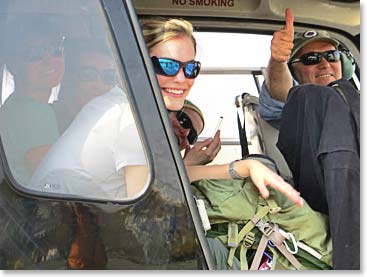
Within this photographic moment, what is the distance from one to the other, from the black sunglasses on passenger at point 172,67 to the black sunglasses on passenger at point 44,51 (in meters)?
0.36

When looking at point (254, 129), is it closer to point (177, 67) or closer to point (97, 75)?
point (177, 67)

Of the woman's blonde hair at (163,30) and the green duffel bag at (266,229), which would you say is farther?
the woman's blonde hair at (163,30)

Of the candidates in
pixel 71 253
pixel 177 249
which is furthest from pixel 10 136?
pixel 177 249

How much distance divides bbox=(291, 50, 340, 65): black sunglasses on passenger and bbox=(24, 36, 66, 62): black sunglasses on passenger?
1544 millimetres

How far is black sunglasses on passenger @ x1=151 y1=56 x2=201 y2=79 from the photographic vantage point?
168cm

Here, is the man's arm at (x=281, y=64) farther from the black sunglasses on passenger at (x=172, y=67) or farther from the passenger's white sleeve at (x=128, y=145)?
the passenger's white sleeve at (x=128, y=145)

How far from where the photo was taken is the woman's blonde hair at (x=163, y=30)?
1.73 metres

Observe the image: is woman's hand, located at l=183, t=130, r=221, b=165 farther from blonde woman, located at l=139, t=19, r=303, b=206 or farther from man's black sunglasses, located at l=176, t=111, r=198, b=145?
blonde woman, located at l=139, t=19, r=303, b=206

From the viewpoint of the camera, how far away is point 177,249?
4.10ft

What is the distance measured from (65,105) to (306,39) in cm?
160

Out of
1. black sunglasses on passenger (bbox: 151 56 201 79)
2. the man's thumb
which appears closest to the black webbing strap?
black sunglasses on passenger (bbox: 151 56 201 79)

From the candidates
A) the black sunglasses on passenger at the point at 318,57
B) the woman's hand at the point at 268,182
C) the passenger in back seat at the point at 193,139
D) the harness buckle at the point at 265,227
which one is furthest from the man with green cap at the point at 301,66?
the harness buckle at the point at 265,227

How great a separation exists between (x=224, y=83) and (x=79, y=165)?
1.94 m

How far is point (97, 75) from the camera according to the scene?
4.31ft
